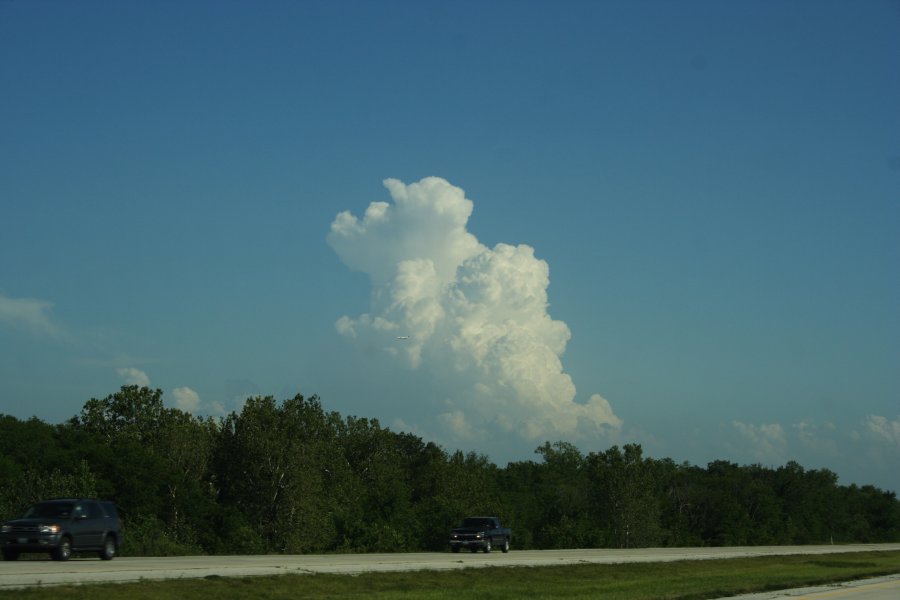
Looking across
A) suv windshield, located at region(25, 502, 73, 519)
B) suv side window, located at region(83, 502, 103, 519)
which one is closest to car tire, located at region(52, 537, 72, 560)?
→ suv windshield, located at region(25, 502, 73, 519)

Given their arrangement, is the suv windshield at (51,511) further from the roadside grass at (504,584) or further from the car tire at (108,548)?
the roadside grass at (504,584)

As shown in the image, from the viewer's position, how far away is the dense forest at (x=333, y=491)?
81562 millimetres

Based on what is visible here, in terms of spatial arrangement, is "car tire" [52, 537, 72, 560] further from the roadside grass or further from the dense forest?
the dense forest

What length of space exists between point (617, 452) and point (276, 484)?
42.5m

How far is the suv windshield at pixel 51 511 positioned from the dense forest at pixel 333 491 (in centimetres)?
1556

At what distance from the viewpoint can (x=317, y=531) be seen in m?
90.2

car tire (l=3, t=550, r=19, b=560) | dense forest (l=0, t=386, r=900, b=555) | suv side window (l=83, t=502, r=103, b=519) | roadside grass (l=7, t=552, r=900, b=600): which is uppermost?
dense forest (l=0, t=386, r=900, b=555)

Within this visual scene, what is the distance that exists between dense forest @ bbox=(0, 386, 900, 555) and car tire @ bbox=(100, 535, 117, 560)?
13.5 m

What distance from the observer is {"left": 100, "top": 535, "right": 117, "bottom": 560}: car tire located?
34312 mm

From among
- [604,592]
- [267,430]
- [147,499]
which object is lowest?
[604,592]

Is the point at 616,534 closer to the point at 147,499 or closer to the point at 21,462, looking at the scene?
the point at 147,499

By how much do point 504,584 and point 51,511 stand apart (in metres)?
15.2

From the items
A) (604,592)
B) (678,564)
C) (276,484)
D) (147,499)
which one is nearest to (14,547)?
(604,592)

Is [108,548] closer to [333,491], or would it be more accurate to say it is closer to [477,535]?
[477,535]
